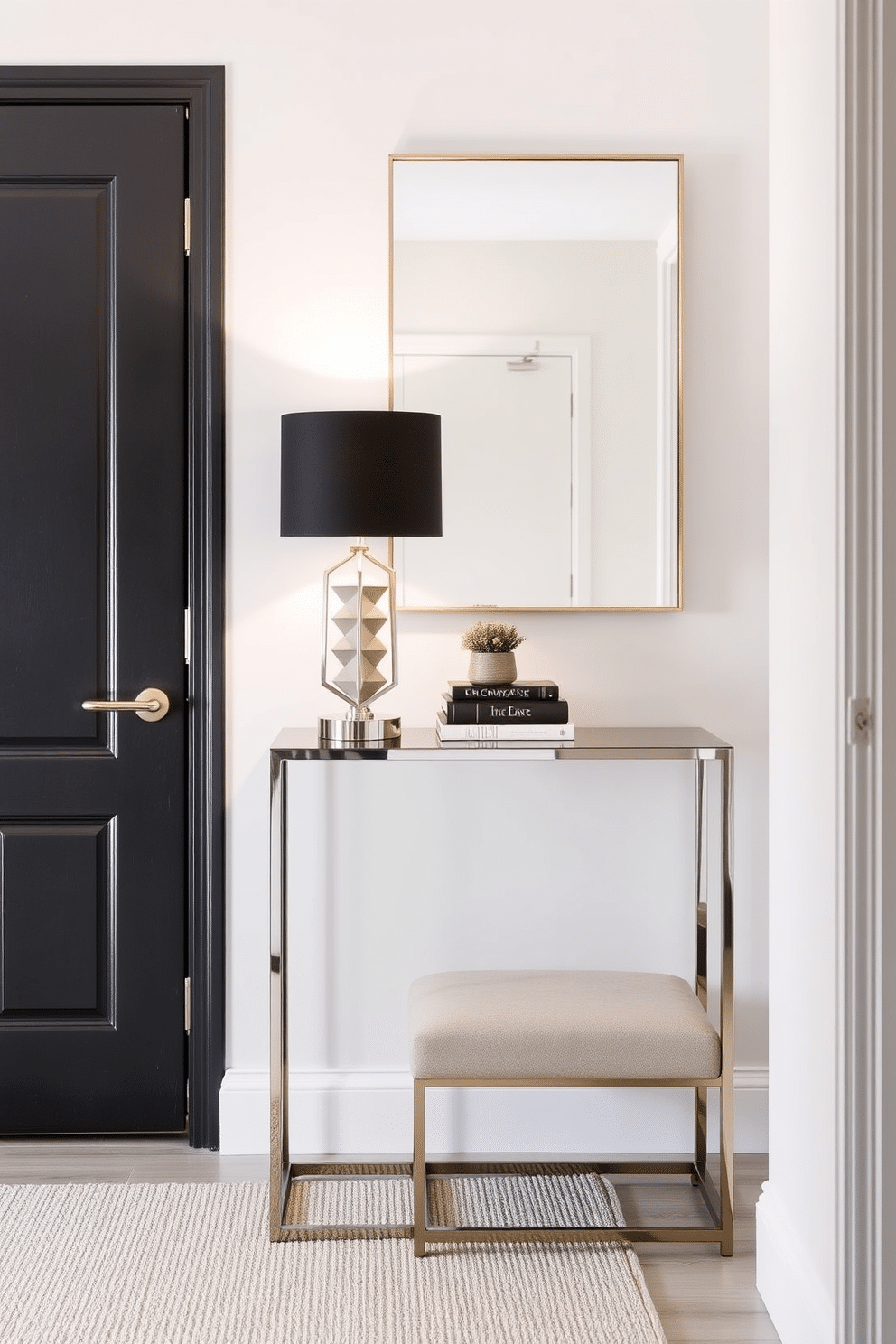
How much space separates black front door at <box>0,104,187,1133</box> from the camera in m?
2.62

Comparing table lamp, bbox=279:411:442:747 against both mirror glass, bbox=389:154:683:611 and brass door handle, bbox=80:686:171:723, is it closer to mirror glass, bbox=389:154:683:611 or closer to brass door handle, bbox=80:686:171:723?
mirror glass, bbox=389:154:683:611

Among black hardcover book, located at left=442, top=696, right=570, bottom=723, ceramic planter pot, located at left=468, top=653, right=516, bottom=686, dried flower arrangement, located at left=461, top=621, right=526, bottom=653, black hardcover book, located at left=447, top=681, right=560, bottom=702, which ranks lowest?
black hardcover book, located at left=442, top=696, right=570, bottom=723

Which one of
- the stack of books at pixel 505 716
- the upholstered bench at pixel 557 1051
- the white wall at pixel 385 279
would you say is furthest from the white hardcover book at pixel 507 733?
the upholstered bench at pixel 557 1051

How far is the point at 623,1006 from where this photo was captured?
221 cm

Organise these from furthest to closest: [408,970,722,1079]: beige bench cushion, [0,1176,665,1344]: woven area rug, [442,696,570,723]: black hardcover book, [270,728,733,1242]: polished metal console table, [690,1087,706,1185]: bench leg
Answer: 1. [690,1087,706,1185]: bench leg
2. [442,696,570,723]: black hardcover book
3. [270,728,733,1242]: polished metal console table
4. [408,970,722,1079]: beige bench cushion
5. [0,1176,665,1344]: woven area rug

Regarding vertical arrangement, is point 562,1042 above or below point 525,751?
below

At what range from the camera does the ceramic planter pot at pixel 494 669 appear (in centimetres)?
240

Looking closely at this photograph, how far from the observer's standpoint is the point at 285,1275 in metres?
2.13

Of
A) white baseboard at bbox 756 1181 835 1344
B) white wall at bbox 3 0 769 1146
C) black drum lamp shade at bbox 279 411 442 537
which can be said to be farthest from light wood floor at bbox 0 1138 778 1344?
black drum lamp shade at bbox 279 411 442 537

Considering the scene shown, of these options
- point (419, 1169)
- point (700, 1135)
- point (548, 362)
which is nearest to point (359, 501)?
point (548, 362)

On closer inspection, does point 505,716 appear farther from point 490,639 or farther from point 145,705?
point 145,705

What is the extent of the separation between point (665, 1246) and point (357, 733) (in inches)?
44.0

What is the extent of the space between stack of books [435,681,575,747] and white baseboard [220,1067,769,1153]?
Answer: 83cm

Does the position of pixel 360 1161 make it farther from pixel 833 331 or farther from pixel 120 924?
pixel 833 331
